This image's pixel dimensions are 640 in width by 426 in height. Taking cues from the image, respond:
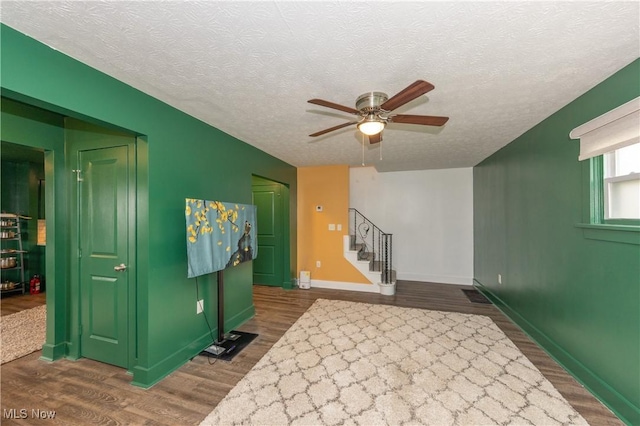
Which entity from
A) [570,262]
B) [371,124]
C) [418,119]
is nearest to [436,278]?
[570,262]

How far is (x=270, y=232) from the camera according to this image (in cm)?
523

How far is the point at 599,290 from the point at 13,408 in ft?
15.6

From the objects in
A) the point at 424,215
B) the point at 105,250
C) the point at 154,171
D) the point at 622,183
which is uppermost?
the point at 154,171

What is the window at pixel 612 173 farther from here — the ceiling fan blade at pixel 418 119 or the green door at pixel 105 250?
the green door at pixel 105 250

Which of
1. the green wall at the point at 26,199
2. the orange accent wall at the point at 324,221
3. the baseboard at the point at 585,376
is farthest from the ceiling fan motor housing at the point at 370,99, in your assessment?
the green wall at the point at 26,199

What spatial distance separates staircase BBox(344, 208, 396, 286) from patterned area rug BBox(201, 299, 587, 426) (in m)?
1.71

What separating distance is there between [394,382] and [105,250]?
3.02m

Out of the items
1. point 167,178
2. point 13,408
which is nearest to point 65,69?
point 167,178

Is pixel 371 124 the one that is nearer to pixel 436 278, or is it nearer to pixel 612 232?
pixel 612 232

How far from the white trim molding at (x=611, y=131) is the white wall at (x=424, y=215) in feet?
11.4

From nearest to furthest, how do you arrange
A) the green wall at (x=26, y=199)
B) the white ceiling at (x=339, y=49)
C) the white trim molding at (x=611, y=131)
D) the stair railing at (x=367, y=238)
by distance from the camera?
the white ceiling at (x=339, y=49) < the white trim molding at (x=611, y=131) < the green wall at (x=26, y=199) < the stair railing at (x=367, y=238)

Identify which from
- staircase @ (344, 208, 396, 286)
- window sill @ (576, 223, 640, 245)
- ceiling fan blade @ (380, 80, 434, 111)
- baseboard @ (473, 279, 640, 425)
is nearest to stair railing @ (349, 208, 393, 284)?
staircase @ (344, 208, 396, 286)

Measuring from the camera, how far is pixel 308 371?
2.33 metres

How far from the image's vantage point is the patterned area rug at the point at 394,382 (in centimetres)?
180
